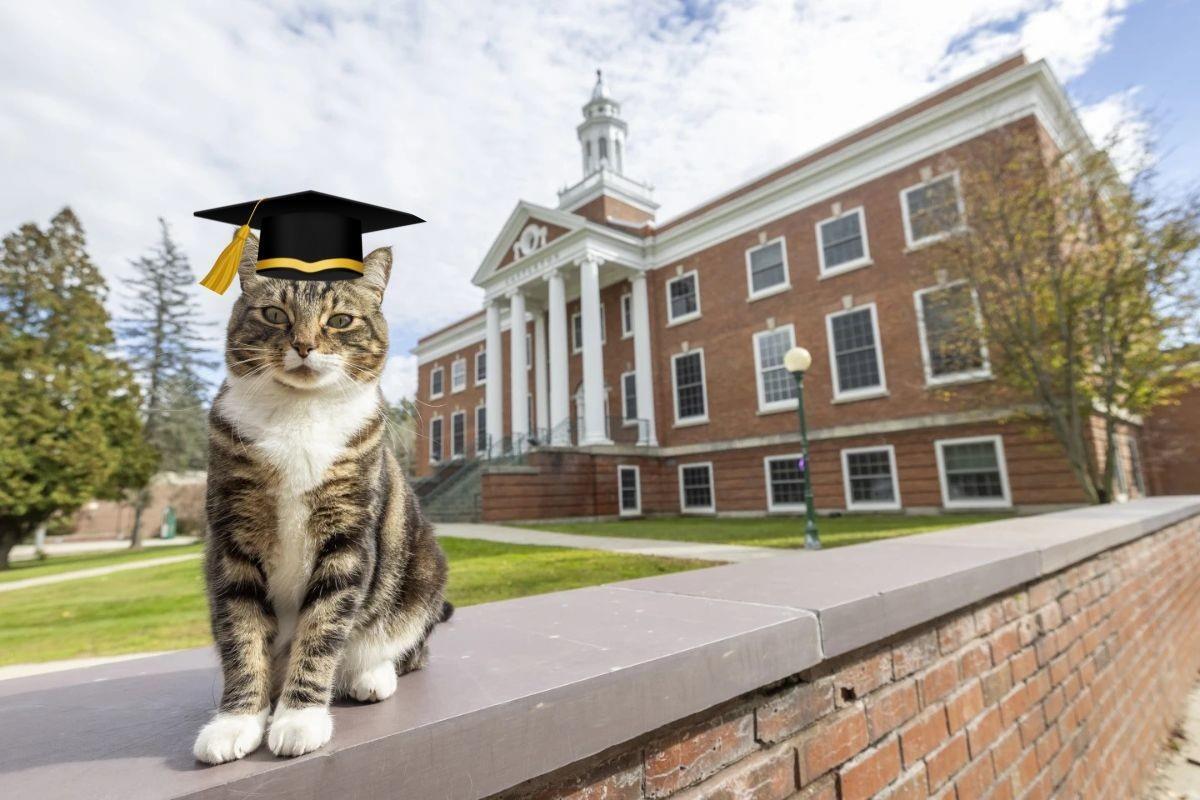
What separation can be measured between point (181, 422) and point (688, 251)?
104ft

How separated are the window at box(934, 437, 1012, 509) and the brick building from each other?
0.17ft

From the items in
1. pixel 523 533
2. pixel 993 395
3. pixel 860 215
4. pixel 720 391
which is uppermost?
pixel 860 215

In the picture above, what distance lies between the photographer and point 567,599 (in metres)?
2.25

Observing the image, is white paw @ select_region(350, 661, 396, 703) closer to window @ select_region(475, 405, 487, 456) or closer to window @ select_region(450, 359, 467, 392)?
window @ select_region(475, 405, 487, 456)

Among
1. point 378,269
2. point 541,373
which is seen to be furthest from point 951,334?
point 541,373

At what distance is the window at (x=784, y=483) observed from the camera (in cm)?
1927

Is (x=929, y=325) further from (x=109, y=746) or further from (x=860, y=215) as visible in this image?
(x=109, y=746)

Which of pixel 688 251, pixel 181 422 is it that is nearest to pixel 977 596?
pixel 688 251

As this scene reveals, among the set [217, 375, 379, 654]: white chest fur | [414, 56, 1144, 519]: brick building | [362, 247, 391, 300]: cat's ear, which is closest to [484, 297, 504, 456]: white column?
[414, 56, 1144, 519]: brick building

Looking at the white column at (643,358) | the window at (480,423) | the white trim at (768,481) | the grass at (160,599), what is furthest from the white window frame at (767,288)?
the window at (480,423)

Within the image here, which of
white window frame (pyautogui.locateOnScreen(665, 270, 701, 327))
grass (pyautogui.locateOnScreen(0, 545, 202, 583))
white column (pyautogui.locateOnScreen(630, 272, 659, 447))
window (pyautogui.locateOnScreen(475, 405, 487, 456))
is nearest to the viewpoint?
grass (pyautogui.locateOnScreen(0, 545, 202, 583))

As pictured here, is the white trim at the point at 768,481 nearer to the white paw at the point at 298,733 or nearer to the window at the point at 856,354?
the window at the point at 856,354

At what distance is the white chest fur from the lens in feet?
3.89

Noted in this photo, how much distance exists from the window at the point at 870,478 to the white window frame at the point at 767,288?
6.27 m
